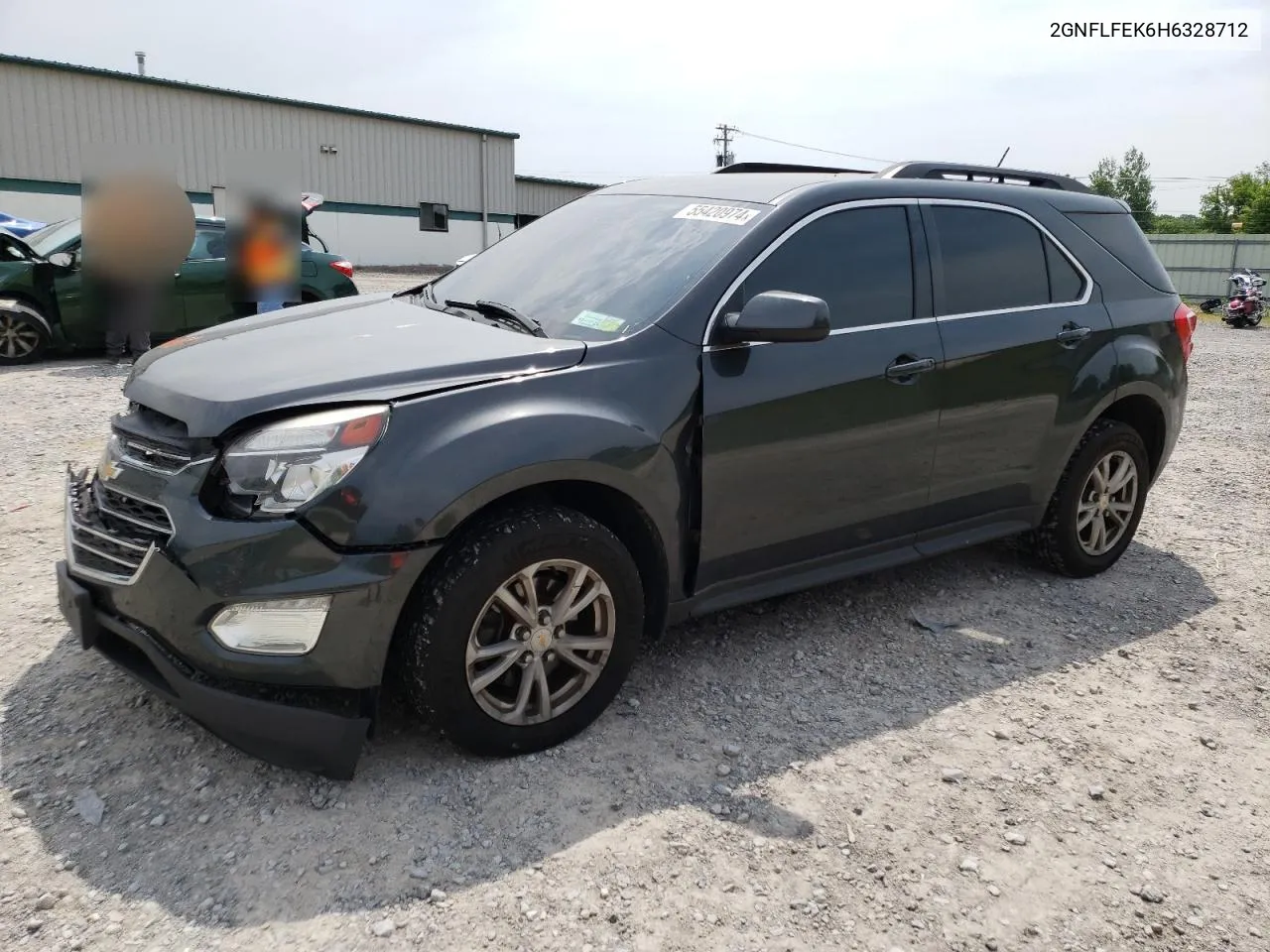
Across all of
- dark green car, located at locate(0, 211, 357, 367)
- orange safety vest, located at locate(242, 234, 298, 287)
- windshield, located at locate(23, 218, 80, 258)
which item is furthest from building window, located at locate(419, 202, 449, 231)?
orange safety vest, located at locate(242, 234, 298, 287)

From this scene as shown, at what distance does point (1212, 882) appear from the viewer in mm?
2635

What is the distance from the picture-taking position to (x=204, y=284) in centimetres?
997

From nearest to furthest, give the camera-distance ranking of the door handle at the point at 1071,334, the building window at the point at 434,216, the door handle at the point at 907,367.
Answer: the door handle at the point at 907,367, the door handle at the point at 1071,334, the building window at the point at 434,216

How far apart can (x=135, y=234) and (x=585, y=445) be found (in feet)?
20.1

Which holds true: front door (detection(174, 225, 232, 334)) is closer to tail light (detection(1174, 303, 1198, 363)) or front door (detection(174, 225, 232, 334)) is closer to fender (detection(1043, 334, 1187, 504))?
fender (detection(1043, 334, 1187, 504))


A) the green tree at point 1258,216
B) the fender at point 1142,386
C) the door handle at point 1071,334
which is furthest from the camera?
the green tree at point 1258,216

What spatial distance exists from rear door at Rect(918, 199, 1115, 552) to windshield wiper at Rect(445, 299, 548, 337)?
64.4 inches

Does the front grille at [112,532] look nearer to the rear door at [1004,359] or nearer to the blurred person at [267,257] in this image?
the rear door at [1004,359]

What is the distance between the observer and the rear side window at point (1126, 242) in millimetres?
4539

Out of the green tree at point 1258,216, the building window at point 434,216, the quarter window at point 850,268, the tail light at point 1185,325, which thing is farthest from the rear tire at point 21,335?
the green tree at point 1258,216

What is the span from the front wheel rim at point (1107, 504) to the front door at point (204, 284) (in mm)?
8349

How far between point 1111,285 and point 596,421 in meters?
2.90

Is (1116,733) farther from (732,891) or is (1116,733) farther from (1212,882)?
(732,891)

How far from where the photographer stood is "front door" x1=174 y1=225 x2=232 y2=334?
9828mm
